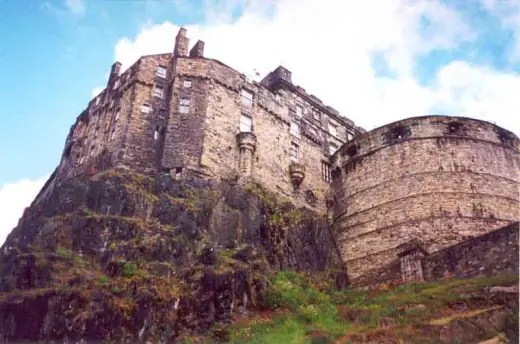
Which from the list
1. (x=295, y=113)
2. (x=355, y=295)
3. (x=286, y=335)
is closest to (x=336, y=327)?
(x=286, y=335)

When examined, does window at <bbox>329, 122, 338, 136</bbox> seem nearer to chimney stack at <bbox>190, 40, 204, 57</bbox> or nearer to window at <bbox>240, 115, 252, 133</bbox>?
window at <bbox>240, 115, 252, 133</bbox>

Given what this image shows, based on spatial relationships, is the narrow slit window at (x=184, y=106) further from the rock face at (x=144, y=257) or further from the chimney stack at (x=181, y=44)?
the rock face at (x=144, y=257)

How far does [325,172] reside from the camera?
1571 inches

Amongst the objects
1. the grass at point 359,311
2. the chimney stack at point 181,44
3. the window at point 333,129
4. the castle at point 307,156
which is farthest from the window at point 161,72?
the grass at point 359,311

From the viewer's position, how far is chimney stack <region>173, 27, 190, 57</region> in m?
37.2

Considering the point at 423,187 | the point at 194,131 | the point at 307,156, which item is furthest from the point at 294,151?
the point at 423,187

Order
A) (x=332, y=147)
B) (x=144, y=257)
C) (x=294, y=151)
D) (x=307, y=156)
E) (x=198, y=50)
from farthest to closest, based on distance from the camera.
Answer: (x=332, y=147) → (x=307, y=156) → (x=294, y=151) → (x=198, y=50) → (x=144, y=257)

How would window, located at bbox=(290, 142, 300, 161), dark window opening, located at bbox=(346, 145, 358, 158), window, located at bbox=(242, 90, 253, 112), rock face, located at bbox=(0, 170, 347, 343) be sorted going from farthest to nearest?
dark window opening, located at bbox=(346, 145, 358, 158), window, located at bbox=(290, 142, 300, 161), window, located at bbox=(242, 90, 253, 112), rock face, located at bbox=(0, 170, 347, 343)

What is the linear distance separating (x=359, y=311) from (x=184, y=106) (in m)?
17.0

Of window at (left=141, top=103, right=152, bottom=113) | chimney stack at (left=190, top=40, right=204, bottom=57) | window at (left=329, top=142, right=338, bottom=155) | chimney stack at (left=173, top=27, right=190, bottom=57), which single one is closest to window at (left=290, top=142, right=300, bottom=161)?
window at (left=329, top=142, right=338, bottom=155)

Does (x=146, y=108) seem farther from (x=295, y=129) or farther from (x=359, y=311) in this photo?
(x=359, y=311)

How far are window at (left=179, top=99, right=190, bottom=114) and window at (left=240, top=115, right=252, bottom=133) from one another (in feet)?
12.1

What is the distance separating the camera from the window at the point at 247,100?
36.7 metres

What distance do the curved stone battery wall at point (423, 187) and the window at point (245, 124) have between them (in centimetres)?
789
